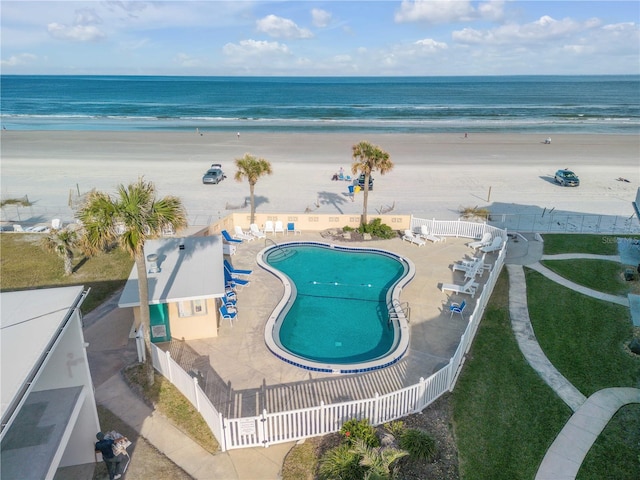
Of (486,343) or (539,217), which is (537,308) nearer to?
(486,343)

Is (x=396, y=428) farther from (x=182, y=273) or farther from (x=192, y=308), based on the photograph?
(x=182, y=273)

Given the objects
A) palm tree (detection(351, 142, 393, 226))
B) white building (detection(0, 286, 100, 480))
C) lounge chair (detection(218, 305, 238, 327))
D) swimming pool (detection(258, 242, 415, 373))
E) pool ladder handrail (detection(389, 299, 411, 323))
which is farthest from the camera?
palm tree (detection(351, 142, 393, 226))

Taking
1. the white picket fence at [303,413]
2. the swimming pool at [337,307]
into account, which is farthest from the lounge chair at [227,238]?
the white picket fence at [303,413]

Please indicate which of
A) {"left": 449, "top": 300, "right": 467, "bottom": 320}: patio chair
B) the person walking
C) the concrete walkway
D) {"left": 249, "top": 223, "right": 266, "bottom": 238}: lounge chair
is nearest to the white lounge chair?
the concrete walkway

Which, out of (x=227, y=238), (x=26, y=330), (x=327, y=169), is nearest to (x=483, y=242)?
(x=227, y=238)

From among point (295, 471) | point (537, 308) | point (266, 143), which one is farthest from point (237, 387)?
point (266, 143)

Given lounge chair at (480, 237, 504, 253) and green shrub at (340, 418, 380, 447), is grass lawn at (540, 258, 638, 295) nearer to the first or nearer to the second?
lounge chair at (480, 237, 504, 253)
